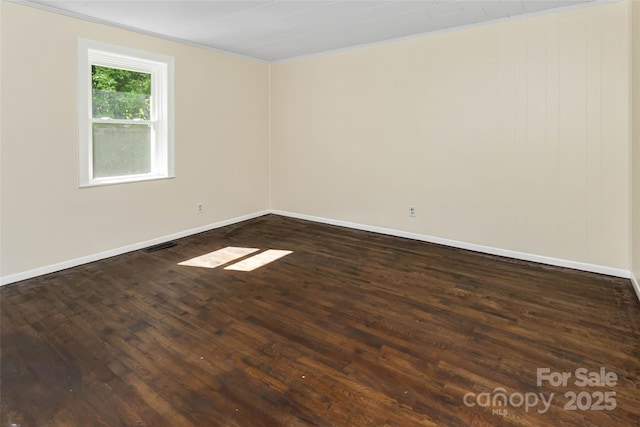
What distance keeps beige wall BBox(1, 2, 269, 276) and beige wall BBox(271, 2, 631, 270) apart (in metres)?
1.13

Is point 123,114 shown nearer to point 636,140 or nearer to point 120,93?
point 120,93

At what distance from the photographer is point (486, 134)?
3941mm

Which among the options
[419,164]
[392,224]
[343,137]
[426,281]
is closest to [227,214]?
[343,137]

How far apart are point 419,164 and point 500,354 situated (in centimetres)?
272

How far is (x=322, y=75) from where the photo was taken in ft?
17.1

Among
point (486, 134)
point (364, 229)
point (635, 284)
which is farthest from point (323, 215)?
point (635, 284)

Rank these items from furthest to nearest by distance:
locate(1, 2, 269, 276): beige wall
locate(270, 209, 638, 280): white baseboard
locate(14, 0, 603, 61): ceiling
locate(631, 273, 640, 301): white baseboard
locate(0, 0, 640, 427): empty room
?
1. locate(270, 209, 638, 280): white baseboard
2. locate(14, 0, 603, 61): ceiling
3. locate(1, 2, 269, 276): beige wall
4. locate(631, 273, 640, 301): white baseboard
5. locate(0, 0, 640, 427): empty room

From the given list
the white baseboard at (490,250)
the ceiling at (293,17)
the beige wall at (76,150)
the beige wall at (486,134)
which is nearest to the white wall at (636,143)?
the beige wall at (486,134)

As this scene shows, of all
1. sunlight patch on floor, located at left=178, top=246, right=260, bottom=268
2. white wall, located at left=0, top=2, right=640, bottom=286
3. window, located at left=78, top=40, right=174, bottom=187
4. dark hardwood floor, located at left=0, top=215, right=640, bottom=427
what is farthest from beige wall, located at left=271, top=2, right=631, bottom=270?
window, located at left=78, top=40, right=174, bottom=187

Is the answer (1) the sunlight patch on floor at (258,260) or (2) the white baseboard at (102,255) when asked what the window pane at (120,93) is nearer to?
(2) the white baseboard at (102,255)

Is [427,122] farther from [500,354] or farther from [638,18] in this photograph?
[500,354]

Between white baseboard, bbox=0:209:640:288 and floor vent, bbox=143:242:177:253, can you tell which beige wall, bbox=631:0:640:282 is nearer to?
white baseboard, bbox=0:209:640:288

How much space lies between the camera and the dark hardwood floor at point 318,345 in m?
1.70

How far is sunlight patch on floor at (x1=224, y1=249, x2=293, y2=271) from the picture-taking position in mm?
3613
